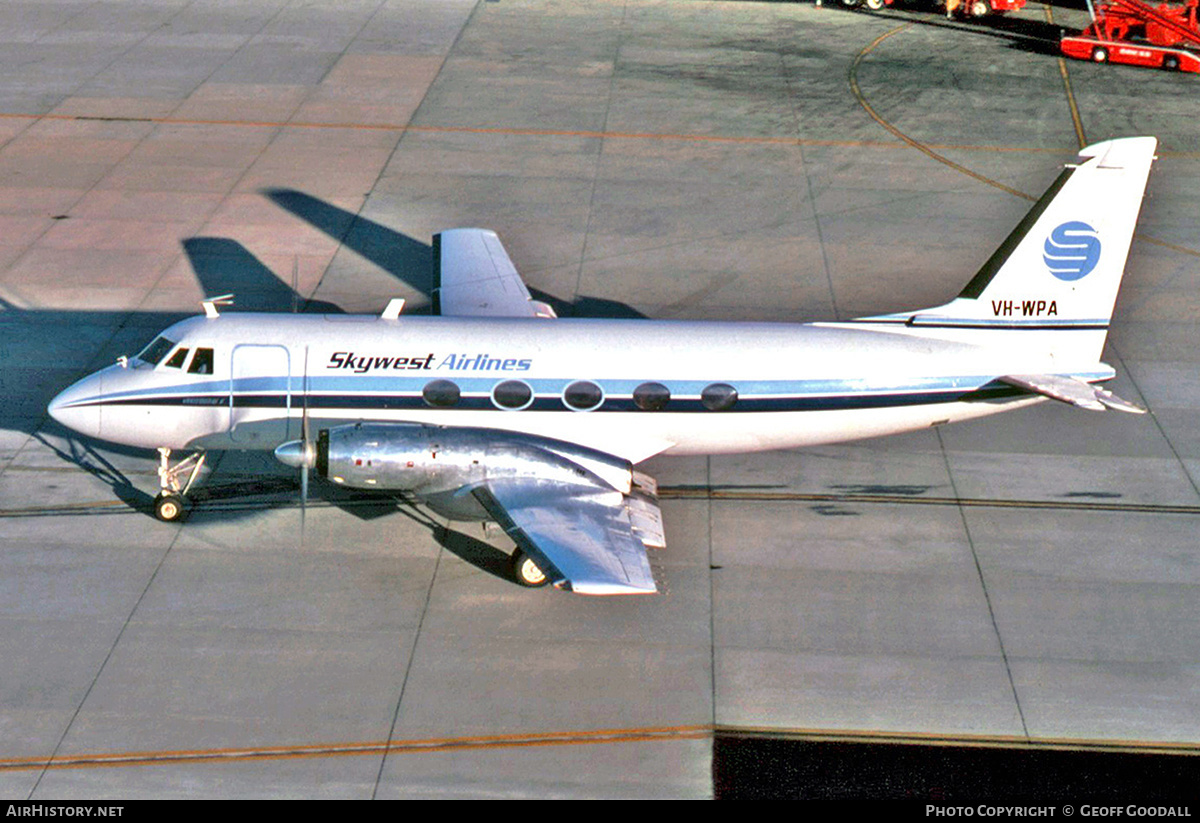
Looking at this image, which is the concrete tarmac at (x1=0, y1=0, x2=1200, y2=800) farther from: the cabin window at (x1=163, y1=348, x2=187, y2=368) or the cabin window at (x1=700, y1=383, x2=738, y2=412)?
the cabin window at (x1=163, y1=348, x2=187, y2=368)

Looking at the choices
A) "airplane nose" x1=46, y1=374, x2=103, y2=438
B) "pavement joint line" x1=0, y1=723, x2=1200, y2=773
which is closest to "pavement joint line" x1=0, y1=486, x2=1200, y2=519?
"airplane nose" x1=46, y1=374, x2=103, y2=438

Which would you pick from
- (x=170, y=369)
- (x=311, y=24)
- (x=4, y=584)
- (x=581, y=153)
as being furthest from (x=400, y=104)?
(x=4, y=584)

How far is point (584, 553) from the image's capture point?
18.8 meters

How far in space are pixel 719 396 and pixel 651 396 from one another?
45.2 inches

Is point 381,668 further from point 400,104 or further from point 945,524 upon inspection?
point 400,104

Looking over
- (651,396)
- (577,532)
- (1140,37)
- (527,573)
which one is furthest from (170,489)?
(1140,37)

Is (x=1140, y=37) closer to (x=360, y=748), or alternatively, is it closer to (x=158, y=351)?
(x=158, y=351)

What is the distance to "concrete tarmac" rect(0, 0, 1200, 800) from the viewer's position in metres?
18.0

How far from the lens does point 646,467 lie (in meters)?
23.9

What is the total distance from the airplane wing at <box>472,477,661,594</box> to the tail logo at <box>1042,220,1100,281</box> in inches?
319

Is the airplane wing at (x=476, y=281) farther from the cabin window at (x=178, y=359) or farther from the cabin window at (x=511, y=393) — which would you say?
the cabin window at (x=178, y=359)

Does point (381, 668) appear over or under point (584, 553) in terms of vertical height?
under

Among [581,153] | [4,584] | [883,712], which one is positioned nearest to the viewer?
[883,712]

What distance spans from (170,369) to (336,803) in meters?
8.48
